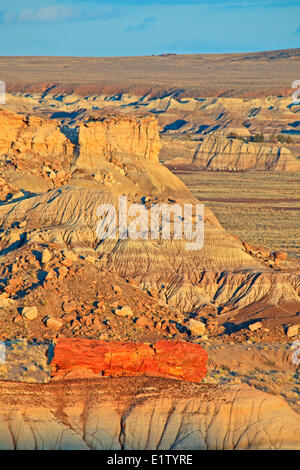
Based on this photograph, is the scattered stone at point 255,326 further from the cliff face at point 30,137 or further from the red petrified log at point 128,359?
the cliff face at point 30,137

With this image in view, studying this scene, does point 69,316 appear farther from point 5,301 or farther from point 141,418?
point 141,418

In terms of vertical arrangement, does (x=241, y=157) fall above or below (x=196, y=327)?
above

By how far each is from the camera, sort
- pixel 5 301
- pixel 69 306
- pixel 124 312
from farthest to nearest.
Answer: pixel 124 312 < pixel 69 306 < pixel 5 301

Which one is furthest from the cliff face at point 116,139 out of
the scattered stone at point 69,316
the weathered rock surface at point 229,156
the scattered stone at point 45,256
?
the weathered rock surface at point 229,156

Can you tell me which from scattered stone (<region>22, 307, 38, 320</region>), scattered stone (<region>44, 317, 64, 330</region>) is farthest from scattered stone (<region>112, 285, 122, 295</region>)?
scattered stone (<region>22, 307, 38, 320</region>)

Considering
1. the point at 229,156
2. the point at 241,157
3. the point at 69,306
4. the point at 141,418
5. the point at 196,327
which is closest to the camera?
the point at 141,418

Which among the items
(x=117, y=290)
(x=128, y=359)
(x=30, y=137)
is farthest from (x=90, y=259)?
(x=30, y=137)

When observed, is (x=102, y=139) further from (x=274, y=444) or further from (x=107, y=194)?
(x=274, y=444)

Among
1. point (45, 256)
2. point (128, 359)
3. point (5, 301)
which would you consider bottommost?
point (128, 359)
